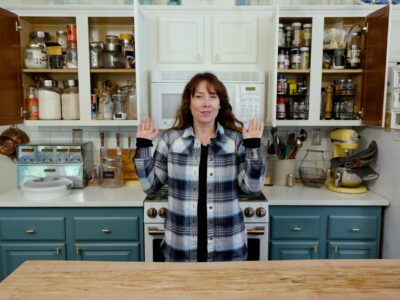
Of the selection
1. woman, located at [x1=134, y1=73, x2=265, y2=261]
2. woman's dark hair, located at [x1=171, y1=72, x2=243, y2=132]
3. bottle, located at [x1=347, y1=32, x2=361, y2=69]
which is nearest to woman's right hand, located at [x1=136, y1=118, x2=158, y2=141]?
woman, located at [x1=134, y1=73, x2=265, y2=261]

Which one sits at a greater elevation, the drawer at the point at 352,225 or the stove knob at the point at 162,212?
the stove knob at the point at 162,212

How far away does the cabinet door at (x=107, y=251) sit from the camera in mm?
2252

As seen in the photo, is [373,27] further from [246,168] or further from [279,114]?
[246,168]

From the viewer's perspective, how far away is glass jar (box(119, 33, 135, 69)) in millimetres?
2479

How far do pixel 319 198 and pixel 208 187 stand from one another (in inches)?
40.6

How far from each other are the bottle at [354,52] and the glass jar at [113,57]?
5.52ft

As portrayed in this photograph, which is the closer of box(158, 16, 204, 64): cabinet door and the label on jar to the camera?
box(158, 16, 204, 64): cabinet door

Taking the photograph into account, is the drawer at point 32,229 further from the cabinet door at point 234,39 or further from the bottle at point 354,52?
the bottle at point 354,52

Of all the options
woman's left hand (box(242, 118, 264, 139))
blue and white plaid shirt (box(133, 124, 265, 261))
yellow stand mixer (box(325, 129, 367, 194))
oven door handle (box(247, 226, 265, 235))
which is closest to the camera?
woman's left hand (box(242, 118, 264, 139))

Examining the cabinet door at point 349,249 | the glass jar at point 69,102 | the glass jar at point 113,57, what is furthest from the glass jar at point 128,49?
the cabinet door at point 349,249

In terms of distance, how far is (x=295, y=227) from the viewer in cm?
227

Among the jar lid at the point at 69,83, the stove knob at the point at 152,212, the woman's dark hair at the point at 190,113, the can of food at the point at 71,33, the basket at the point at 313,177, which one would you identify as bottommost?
the stove knob at the point at 152,212

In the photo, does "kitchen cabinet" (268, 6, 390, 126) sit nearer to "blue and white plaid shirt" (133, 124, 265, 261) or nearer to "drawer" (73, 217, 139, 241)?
"blue and white plaid shirt" (133, 124, 265, 261)

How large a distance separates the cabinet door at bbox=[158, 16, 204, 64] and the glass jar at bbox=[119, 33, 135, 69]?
0.22 metres
